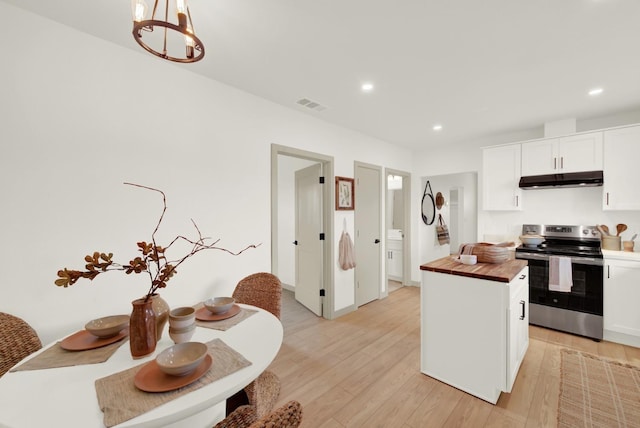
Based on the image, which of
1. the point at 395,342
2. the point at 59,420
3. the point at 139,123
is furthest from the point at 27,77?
the point at 395,342

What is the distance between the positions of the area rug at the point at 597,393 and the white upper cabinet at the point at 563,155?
216 cm

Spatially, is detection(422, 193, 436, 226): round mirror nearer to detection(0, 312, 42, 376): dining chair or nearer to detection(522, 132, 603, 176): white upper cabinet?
detection(522, 132, 603, 176): white upper cabinet

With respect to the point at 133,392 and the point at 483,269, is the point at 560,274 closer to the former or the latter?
the point at 483,269

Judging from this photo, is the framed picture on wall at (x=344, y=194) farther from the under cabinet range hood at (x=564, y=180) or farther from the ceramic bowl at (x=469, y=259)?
the under cabinet range hood at (x=564, y=180)

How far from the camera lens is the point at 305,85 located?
252 cm

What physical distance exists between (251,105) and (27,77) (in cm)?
156

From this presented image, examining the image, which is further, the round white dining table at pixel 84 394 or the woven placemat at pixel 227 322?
the woven placemat at pixel 227 322

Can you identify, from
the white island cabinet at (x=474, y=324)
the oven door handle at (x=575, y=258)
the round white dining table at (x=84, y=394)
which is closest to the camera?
the round white dining table at (x=84, y=394)

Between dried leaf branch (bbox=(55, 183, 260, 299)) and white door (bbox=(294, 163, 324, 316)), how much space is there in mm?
1162

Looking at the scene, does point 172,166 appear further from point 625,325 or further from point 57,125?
point 625,325

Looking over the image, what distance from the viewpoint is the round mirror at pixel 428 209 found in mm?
5188

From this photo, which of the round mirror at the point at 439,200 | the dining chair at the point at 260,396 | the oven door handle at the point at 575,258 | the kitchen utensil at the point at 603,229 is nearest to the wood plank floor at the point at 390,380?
the dining chair at the point at 260,396

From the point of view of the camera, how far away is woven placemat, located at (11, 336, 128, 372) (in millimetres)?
1068

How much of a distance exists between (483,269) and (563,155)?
250 centimetres
